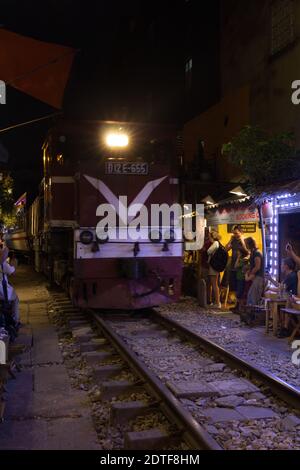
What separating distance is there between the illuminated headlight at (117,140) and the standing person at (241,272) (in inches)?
136

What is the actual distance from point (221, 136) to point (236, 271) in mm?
8716

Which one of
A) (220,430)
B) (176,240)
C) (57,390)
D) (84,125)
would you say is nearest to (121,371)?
(57,390)

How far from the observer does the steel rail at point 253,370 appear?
211 inches

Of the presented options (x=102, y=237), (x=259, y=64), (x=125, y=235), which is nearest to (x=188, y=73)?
(x=259, y=64)

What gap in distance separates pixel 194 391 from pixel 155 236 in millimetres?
5094

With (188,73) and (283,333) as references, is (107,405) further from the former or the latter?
(188,73)

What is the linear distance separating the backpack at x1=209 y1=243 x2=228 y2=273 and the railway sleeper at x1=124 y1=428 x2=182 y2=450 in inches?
307

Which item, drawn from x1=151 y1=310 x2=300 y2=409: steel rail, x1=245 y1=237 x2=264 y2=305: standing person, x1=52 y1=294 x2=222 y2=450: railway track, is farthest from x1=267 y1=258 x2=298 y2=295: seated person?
x1=52 y1=294 x2=222 y2=450: railway track

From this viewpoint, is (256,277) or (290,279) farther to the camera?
(256,277)

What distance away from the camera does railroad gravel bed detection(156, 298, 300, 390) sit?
6770 mm

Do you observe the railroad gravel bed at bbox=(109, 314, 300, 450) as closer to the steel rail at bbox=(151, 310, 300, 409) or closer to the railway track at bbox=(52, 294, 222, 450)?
the steel rail at bbox=(151, 310, 300, 409)

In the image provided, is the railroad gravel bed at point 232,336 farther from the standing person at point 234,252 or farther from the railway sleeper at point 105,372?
the railway sleeper at point 105,372

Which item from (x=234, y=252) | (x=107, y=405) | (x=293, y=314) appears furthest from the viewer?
(x=234, y=252)

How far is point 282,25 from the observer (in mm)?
13938
